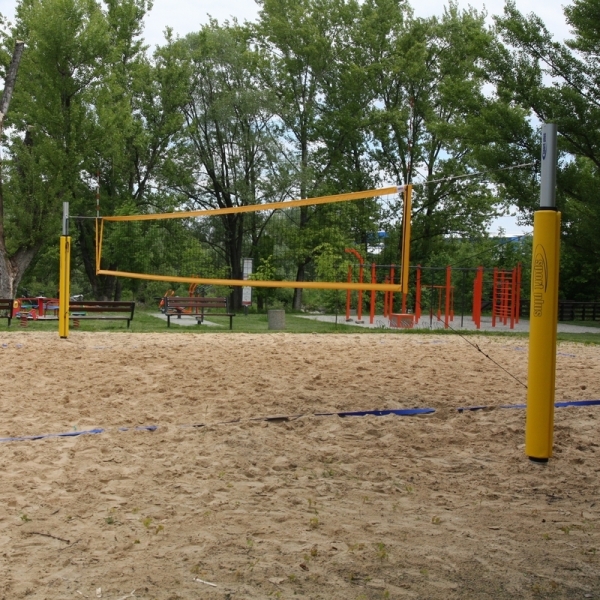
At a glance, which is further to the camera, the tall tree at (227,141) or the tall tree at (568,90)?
the tall tree at (227,141)

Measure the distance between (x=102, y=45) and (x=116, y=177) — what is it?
21.0 feet

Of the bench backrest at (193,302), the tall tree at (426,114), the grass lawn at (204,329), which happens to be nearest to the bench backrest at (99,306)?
the grass lawn at (204,329)

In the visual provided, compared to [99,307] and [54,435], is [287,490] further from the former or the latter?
[99,307]

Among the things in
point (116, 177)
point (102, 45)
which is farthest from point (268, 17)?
point (102, 45)

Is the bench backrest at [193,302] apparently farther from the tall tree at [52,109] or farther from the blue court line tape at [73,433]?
the blue court line tape at [73,433]

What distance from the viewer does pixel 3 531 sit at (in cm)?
276

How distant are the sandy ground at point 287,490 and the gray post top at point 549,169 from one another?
1357 mm

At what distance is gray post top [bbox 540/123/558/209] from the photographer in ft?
12.2

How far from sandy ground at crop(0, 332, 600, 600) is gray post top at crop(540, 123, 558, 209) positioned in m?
1.36

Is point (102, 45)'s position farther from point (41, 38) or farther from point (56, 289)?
point (56, 289)

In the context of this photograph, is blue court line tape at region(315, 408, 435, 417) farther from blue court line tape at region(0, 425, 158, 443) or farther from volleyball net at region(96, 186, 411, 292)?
volleyball net at region(96, 186, 411, 292)

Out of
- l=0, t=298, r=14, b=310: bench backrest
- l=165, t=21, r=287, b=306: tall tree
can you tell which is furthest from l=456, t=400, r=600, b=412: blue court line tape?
l=165, t=21, r=287, b=306: tall tree

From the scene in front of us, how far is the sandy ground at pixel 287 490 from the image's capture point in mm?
2383

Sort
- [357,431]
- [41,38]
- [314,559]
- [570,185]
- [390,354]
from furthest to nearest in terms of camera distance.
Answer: [41,38] → [570,185] → [390,354] → [357,431] → [314,559]
